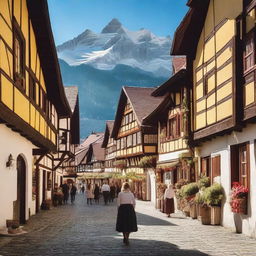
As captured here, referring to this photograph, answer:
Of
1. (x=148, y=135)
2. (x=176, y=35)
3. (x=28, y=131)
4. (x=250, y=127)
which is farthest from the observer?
(x=148, y=135)

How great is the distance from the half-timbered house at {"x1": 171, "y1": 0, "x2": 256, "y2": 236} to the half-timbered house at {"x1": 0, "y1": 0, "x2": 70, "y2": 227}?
17.5 ft

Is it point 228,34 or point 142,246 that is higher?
point 228,34

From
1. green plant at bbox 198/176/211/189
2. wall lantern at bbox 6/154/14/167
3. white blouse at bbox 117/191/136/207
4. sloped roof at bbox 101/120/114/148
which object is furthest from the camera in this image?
sloped roof at bbox 101/120/114/148

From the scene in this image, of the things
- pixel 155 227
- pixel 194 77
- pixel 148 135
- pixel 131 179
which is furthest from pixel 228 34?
pixel 131 179

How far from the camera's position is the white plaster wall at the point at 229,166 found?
13.5 meters

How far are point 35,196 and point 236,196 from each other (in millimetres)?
11276

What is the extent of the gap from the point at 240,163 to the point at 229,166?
53 centimetres

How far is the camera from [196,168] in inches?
838

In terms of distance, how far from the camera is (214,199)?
16.6 meters

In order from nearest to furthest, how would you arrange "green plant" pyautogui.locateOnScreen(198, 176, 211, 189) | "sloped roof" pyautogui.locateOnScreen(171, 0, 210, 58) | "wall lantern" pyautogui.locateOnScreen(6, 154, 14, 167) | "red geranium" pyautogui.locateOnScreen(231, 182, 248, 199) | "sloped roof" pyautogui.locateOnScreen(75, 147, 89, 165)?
"red geranium" pyautogui.locateOnScreen(231, 182, 248, 199)
"wall lantern" pyautogui.locateOnScreen(6, 154, 14, 167)
"sloped roof" pyautogui.locateOnScreen(171, 0, 210, 58)
"green plant" pyautogui.locateOnScreen(198, 176, 211, 189)
"sloped roof" pyautogui.locateOnScreen(75, 147, 89, 165)

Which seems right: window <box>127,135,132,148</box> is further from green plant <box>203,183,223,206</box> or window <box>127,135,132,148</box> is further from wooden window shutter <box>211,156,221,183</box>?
green plant <box>203,183,223,206</box>

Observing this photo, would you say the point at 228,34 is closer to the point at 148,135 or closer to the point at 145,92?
the point at 148,135

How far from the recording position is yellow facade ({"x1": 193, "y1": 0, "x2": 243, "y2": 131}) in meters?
14.9

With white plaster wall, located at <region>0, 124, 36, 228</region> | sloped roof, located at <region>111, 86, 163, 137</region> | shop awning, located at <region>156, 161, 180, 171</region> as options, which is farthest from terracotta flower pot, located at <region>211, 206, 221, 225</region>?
sloped roof, located at <region>111, 86, 163, 137</region>
